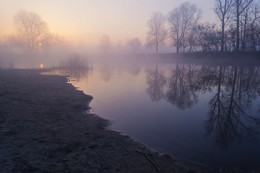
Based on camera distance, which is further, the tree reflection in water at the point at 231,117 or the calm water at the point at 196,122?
the tree reflection in water at the point at 231,117

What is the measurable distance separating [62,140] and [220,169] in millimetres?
4865

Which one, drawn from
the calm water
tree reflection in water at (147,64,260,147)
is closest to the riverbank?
the calm water

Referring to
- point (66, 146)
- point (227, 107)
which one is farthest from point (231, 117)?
point (66, 146)

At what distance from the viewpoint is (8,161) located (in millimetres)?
6031

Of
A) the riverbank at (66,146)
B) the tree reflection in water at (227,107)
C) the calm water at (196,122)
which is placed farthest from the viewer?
the tree reflection in water at (227,107)

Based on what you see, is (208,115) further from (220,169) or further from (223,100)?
(220,169)

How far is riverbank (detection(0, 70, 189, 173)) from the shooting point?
20.2ft

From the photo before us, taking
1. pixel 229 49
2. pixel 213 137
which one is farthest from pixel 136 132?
pixel 229 49

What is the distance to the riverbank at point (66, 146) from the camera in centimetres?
615

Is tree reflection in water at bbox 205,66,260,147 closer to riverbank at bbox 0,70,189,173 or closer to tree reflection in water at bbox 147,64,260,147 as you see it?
tree reflection in water at bbox 147,64,260,147

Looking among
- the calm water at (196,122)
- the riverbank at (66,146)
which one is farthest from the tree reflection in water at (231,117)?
the riverbank at (66,146)

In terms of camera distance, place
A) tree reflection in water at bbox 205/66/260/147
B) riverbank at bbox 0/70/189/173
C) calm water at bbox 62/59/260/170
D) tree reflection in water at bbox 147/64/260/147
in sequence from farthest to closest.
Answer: tree reflection in water at bbox 147/64/260/147
tree reflection in water at bbox 205/66/260/147
calm water at bbox 62/59/260/170
riverbank at bbox 0/70/189/173

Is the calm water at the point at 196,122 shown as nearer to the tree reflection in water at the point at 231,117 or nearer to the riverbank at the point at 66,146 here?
the tree reflection in water at the point at 231,117

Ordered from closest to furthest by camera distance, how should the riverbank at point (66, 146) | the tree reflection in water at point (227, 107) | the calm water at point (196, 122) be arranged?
1. the riverbank at point (66, 146)
2. the calm water at point (196, 122)
3. the tree reflection in water at point (227, 107)
